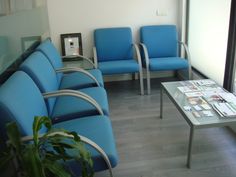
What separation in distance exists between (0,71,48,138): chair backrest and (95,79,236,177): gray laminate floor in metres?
0.78

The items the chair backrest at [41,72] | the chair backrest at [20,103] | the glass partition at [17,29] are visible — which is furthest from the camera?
the chair backrest at [41,72]

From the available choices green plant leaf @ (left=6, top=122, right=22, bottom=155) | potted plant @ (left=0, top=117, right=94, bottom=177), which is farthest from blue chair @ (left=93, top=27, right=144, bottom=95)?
green plant leaf @ (left=6, top=122, right=22, bottom=155)

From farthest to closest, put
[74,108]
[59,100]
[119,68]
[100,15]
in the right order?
[100,15]
[119,68]
[59,100]
[74,108]

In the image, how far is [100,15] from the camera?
385 centimetres

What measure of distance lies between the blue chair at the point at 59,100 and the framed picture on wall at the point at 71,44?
1.44 meters

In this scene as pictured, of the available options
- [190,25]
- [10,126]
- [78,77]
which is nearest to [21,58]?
[78,77]

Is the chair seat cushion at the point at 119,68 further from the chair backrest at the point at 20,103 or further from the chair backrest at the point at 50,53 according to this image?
the chair backrest at the point at 20,103

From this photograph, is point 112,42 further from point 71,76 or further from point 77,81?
point 77,81

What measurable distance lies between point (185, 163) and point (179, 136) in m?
0.43

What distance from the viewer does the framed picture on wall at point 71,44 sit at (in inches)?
150

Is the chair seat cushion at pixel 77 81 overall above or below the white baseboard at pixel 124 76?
above

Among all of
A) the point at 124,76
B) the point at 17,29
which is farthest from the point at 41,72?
the point at 124,76

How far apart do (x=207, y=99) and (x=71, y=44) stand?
2232mm

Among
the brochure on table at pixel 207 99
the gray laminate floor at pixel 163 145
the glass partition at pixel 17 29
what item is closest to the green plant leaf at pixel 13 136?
the glass partition at pixel 17 29
